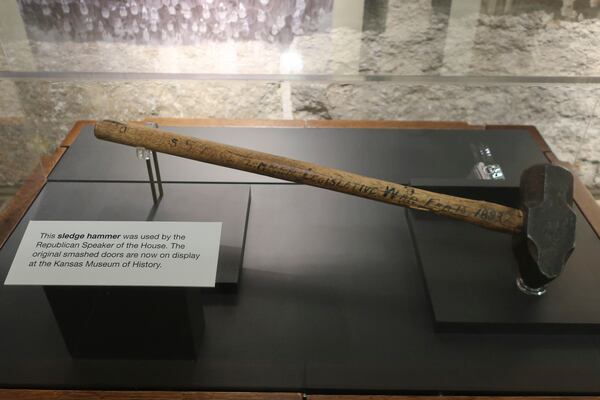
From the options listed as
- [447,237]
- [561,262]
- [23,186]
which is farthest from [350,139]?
[23,186]

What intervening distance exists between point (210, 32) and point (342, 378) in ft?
4.22

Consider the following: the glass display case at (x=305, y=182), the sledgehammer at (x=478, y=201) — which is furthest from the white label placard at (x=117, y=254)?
the sledgehammer at (x=478, y=201)

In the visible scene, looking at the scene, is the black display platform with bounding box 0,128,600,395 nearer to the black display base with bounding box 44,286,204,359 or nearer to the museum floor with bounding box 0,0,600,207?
the black display base with bounding box 44,286,204,359

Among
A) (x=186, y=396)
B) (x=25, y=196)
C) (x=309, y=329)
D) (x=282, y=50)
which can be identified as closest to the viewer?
(x=186, y=396)

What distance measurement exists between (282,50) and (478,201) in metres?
0.93

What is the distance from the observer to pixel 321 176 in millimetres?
1338

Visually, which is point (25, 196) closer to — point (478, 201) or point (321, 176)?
point (321, 176)

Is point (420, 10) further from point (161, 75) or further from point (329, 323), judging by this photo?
point (329, 323)

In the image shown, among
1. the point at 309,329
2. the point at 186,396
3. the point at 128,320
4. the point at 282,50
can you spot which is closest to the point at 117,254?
the point at 128,320

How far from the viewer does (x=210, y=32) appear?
199cm

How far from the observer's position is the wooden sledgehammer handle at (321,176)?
51.7 inches

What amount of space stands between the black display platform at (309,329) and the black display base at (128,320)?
0.07 ft

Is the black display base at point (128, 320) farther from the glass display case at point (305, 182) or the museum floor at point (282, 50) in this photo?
the museum floor at point (282, 50)

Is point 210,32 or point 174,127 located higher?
point 210,32
